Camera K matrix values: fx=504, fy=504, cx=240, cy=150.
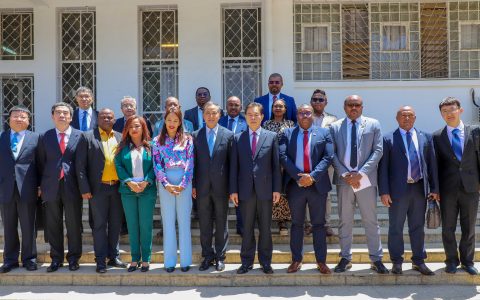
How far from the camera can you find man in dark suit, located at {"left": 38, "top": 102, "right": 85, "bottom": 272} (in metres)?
5.98

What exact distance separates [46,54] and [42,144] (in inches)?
175

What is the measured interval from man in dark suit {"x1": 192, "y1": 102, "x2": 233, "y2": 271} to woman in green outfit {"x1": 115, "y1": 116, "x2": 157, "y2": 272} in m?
0.57

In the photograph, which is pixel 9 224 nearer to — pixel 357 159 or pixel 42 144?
pixel 42 144

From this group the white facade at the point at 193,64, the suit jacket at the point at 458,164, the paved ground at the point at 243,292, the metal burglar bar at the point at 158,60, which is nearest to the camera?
the paved ground at the point at 243,292

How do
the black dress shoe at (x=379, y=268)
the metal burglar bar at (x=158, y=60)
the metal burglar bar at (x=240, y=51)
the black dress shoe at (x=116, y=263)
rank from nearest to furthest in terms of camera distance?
the black dress shoe at (x=379, y=268), the black dress shoe at (x=116, y=263), the metal burglar bar at (x=240, y=51), the metal burglar bar at (x=158, y=60)

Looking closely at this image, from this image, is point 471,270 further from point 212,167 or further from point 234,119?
point 234,119

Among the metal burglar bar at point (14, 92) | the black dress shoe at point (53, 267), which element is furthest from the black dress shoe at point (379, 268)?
the metal burglar bar at point (14, 92)

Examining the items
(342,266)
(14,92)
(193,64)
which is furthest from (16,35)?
(342,266)

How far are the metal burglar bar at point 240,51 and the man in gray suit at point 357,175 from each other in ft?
13.5

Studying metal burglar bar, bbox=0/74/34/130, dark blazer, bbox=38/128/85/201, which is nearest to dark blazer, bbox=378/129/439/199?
dark blazer, bbox=38/128/85/201

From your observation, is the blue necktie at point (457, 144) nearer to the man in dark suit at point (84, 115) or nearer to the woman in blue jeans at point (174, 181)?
the woman in blue jeans at point (174, 181)

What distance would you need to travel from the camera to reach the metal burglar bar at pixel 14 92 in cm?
1011

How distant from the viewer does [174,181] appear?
19.4 feet

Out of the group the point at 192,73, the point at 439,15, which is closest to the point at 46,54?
the point at 192,73
